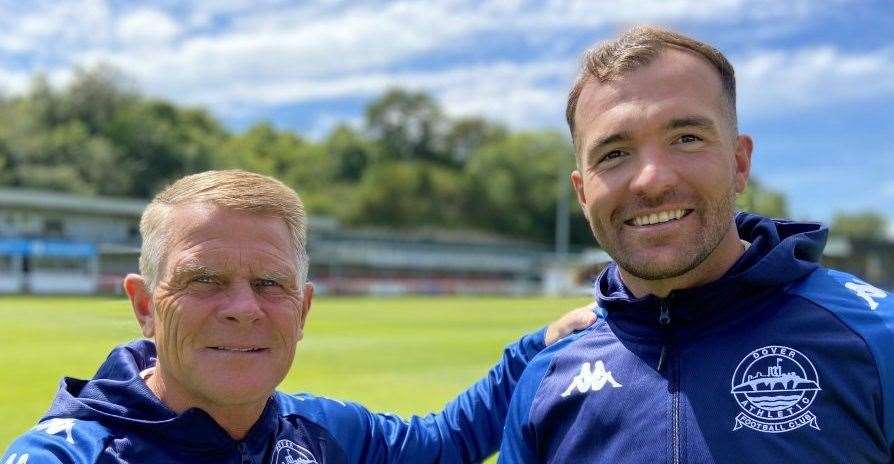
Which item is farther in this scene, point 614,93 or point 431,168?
point 431,168

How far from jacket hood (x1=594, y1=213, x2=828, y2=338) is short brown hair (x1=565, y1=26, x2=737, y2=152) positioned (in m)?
0.39

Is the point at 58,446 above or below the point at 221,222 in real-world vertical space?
below

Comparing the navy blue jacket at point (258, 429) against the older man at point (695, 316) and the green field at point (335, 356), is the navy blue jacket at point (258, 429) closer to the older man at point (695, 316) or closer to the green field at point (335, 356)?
the older man at point (695, 316)

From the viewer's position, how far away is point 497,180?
3733 inches

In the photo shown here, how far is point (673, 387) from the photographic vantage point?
7.95ft

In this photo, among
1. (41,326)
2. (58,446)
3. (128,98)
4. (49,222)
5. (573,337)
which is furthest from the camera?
(128,98)

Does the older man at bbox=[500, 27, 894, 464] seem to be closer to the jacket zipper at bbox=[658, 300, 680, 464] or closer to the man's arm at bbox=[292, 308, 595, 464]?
the jacket zipper at bbox=[658, 300, 680, 464]

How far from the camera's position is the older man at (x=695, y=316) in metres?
2.27

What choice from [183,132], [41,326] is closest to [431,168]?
[183,132]

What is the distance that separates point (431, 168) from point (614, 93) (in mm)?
93988

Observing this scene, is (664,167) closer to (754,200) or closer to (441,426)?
(441,426)

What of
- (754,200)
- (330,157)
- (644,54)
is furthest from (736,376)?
(330,157)

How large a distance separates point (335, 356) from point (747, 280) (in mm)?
11830

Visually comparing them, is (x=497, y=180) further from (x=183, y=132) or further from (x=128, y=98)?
(x=128, y=98)
